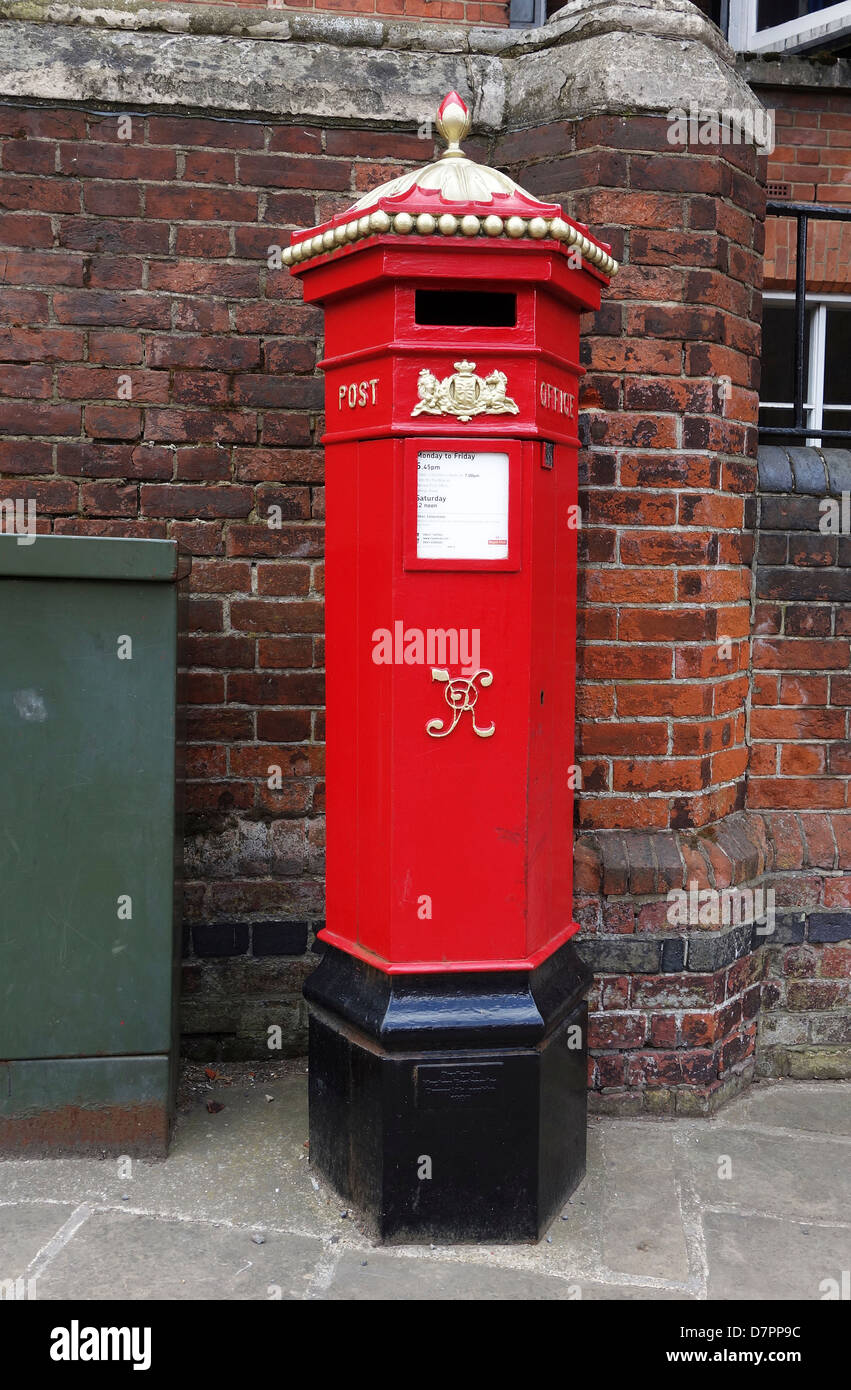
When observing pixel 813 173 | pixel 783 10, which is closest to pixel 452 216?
pixel 813 173

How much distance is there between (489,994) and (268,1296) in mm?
848

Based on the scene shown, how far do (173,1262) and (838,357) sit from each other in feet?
16.1

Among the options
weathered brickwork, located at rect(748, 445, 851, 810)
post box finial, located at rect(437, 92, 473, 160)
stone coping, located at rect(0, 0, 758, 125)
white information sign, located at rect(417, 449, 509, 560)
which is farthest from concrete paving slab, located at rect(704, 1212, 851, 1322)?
stone coping, located at rect(0, 0, 758, 125)

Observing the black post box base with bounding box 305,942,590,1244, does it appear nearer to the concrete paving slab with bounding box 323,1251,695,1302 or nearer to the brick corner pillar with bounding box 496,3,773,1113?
the concrete paving slab with bounding box 323,1251,695,1302

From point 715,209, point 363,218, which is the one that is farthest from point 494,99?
point 363,218

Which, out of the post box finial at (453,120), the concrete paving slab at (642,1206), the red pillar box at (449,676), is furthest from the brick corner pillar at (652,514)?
the post box finial at (453,120)

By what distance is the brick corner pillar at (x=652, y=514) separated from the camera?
3.51 meters

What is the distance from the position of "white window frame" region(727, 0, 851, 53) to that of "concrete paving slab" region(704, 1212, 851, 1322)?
4.85 m

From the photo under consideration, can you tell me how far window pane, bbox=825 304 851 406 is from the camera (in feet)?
18.4

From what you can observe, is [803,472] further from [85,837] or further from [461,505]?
[85,837]

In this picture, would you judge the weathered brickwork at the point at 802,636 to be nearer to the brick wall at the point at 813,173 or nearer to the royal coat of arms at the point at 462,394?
the royal coat of arms at the point at 462,394

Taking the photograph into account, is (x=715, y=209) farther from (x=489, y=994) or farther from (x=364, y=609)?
(x=489, y=994)

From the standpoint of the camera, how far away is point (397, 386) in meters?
2.70

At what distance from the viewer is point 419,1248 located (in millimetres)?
2836
